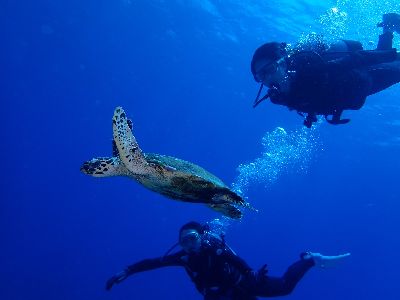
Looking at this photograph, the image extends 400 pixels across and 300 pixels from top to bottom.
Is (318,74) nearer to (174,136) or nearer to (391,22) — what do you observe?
(391,22)

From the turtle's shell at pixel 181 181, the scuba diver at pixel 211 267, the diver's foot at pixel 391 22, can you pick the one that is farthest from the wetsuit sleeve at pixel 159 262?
the diver's foot at pixel 391 22

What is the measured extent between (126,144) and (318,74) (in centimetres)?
425

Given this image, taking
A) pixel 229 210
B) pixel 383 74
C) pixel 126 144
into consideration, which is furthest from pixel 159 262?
pixel 383 74

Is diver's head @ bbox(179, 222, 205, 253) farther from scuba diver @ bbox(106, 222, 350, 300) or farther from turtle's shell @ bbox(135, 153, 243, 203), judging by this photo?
turtle's shell @ bbox(135, 153, 243, 203)

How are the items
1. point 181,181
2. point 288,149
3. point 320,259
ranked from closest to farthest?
point 181,181
point 320,259
point 288,149

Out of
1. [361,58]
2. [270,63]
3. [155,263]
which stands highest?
[361,58]

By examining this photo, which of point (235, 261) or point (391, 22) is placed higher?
point (391, 22)

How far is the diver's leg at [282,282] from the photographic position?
6.84 metres

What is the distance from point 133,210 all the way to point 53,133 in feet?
125

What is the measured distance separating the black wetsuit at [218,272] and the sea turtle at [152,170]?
11.3 feet

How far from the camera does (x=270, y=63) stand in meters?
6.04

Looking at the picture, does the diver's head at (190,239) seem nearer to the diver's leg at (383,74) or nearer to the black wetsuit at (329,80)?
the black wetsuit at (329,80)

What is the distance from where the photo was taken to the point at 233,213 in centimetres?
379

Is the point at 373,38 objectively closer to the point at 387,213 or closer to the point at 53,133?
the point at 387,213
